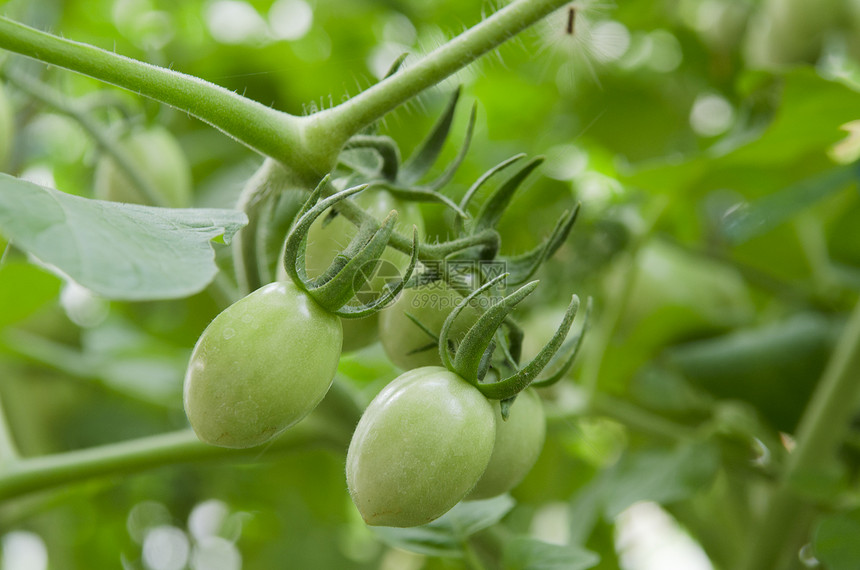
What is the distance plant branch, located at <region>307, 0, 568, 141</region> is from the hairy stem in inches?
11.3

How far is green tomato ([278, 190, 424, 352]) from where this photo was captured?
416 mm

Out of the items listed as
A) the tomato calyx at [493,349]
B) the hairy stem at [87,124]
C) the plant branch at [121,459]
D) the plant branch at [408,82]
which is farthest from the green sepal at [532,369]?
the hairy stem at [87,124]

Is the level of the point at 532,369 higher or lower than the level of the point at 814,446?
higher

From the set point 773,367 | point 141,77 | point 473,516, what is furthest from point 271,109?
point 773,367

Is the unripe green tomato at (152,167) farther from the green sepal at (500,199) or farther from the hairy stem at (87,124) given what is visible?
the green sepal at (500,199)

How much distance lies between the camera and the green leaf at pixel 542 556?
500 millimetres

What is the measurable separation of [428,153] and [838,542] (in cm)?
36

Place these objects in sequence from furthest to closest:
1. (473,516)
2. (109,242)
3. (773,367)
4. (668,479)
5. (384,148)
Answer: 1. (773,367)
2. (668,479)
3. (473,516)
4. (384,148)
5. (109,242)

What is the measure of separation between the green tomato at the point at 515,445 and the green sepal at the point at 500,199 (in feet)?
0.28

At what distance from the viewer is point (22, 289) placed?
0.70m

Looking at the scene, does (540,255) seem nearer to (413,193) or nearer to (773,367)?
(413,193)

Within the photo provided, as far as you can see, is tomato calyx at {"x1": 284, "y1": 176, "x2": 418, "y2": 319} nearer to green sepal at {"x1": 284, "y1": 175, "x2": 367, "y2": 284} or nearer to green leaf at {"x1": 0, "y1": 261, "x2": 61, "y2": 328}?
green sepal at {"x1": 284, "y1": 175, "x2": 367, "y2": 284}

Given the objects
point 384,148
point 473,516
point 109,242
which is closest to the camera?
point 109,242

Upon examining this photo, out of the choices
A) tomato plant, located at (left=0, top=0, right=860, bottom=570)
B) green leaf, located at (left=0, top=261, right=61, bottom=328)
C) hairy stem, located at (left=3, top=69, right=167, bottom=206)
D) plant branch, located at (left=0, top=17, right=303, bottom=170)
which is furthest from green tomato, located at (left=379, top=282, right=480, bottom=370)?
green leaf, located at (left=0, top=261, right=61, bottom=328)
